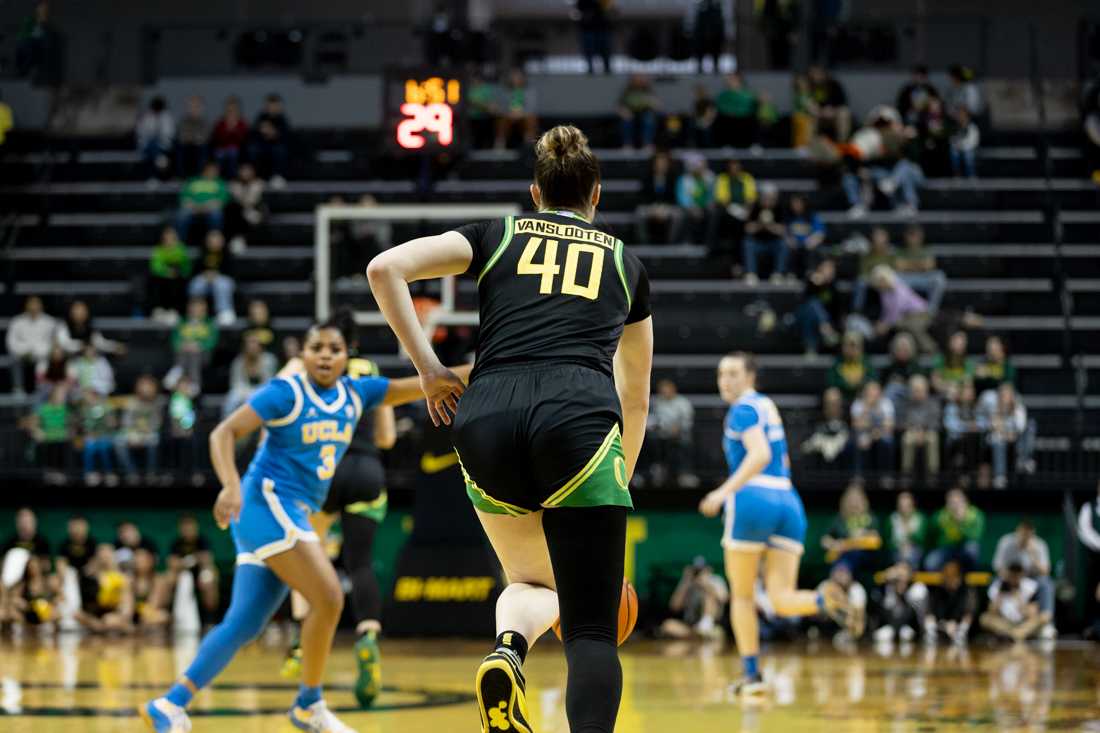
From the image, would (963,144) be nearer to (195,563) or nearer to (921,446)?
(921,446)

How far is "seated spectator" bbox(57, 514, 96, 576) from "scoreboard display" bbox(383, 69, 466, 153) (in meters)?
5.66

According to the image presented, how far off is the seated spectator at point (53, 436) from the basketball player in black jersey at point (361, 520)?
367 inches

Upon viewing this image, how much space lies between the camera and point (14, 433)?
1923 centimetres

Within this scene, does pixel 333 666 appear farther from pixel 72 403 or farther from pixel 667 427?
pixel 72 403

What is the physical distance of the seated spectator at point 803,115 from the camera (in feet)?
80.5

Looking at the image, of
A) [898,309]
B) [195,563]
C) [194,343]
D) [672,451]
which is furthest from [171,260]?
[898,309]

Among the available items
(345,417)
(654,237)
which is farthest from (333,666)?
(654,237)

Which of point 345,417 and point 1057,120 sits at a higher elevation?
point 1057,120

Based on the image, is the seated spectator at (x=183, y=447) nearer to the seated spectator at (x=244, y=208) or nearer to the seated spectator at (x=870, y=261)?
the seated spectator at (x=244, y=208)

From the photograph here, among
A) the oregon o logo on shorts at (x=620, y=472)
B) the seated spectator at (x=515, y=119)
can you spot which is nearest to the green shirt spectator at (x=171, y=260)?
the seated spectator at (x=515, y=119)

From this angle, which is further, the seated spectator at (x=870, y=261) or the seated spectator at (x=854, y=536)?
the seated spectator at (x=870, y=261)

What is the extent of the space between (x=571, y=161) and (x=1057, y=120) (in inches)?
865

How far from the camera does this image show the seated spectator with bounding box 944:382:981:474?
59.5 ft

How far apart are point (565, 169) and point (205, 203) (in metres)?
18.7
